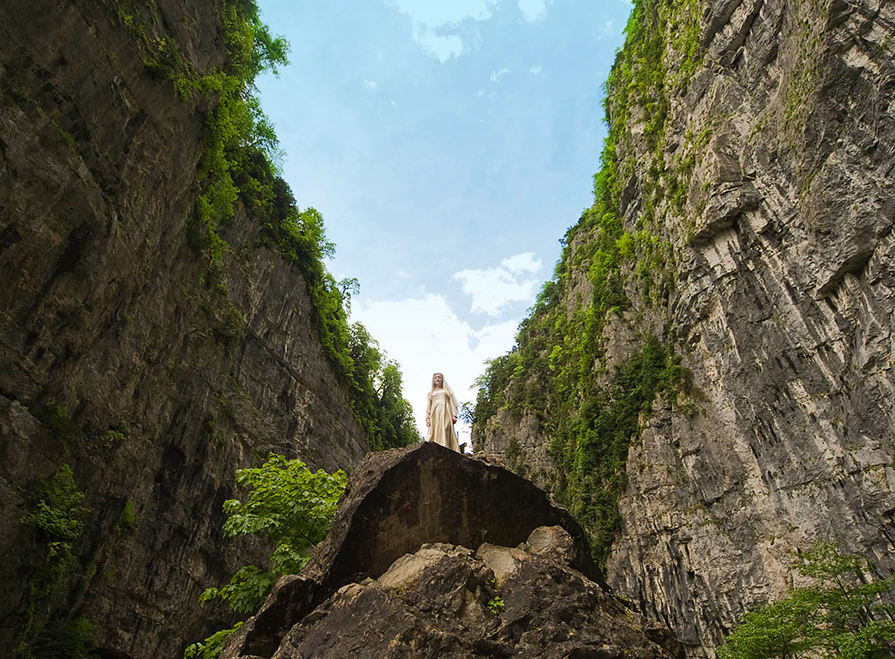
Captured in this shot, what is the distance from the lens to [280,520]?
32.2 ft

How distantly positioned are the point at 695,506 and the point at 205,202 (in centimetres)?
1798

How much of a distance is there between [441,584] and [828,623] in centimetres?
859

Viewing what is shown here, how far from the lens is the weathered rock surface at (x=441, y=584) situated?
6.59 m

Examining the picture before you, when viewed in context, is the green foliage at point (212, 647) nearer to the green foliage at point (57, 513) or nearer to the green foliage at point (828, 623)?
the green foliage at point (57, 513)

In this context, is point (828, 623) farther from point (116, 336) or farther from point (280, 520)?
point (116, 336)

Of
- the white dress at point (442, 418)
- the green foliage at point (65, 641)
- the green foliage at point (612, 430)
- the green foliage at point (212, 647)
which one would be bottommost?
the green foliage at point (212, 647)

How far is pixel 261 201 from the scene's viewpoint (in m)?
25.0

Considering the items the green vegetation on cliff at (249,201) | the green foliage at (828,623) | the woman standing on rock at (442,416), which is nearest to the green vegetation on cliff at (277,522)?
the woman standing on rock at (442,416)

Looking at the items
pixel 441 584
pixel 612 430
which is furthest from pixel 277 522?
pixel 612 430

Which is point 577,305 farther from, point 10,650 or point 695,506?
point 10,650

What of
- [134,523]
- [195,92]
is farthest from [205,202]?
[134,523]

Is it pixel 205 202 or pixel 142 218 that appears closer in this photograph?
pixel 142 218

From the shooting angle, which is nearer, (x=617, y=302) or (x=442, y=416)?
(x=442, y=416)

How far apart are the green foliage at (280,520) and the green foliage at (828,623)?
769 cm
